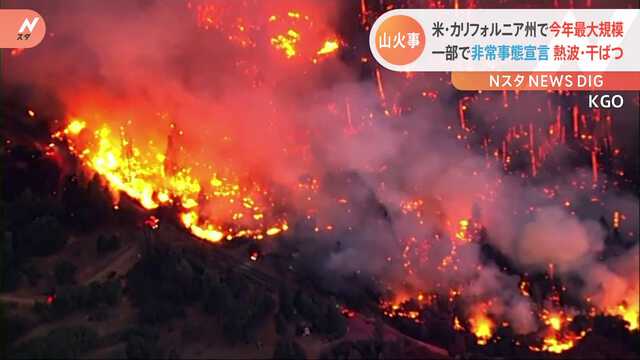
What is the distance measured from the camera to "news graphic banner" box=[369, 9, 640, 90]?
A: 14.0m

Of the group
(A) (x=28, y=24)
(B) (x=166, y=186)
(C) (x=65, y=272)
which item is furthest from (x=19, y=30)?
(B) (x=166, y=186)

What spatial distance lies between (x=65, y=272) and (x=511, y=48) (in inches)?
568

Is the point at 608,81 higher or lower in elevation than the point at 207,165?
lower

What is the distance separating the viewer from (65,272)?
20609 mm

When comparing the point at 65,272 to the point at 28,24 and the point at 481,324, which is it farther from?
the point at 481,324

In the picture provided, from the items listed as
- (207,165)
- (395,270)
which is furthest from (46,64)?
(395,270)

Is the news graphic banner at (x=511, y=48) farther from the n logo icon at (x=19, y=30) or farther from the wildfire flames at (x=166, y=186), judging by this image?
the wildfire flames at (x=166, y=186)

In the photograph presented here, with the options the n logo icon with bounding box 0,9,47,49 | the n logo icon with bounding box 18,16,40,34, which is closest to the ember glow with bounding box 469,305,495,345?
the n logo icon with bounding box 0,9,47,49

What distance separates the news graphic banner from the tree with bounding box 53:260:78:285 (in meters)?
12.1

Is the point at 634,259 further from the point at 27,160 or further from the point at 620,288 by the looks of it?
the point at 27,160

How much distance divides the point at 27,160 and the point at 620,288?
73.5 feet

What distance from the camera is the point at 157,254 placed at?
20.8 meters

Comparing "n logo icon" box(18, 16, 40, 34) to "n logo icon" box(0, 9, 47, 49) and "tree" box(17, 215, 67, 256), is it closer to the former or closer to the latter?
"n logo icon" box(0, 9, 47, 49)

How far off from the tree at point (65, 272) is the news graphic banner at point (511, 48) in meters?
12.1
